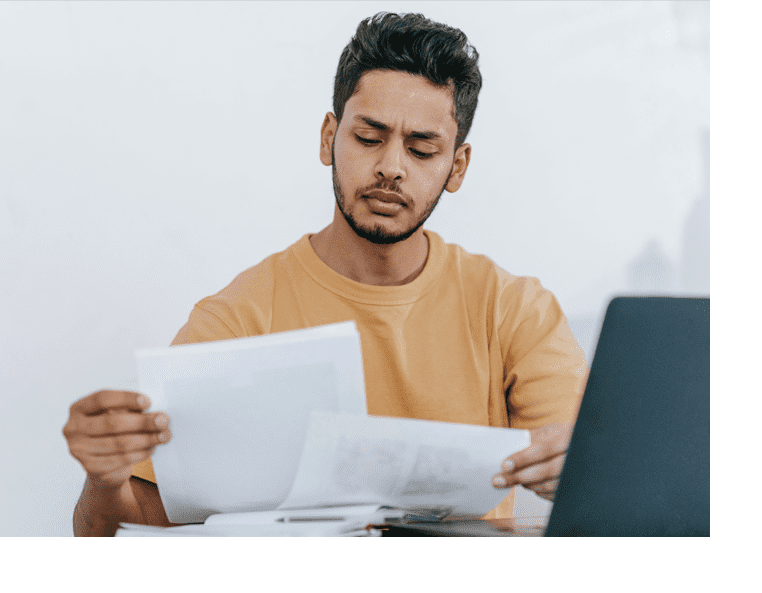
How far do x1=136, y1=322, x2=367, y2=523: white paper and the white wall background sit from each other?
72cm

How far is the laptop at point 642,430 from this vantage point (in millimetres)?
479

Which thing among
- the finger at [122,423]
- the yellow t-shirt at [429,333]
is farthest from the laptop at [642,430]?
the yellow t-shirt at [429,333]

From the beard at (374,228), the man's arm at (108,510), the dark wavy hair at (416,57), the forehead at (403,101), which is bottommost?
the man's arm at (108,510)

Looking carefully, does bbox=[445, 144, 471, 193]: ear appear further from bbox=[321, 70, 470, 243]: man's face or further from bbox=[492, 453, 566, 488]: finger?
bbox=[492, 453, 566, 488]: finger

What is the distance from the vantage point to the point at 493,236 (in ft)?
5.10

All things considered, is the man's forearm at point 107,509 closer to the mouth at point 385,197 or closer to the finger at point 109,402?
the finger at point 109,402

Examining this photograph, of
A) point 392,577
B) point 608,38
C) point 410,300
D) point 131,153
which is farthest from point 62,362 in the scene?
point 608,38

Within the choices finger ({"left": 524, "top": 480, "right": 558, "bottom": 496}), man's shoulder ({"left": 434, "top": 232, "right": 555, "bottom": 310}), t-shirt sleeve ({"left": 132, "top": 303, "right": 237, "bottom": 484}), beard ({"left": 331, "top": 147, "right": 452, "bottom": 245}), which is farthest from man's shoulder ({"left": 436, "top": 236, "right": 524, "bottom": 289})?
finger ({"left": 524, "top": 480, "right": 558, "bottom": 496})

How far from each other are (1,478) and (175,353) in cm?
90

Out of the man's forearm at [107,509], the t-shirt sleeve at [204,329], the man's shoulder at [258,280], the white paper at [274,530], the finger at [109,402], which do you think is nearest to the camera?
the white paper at [274,530]

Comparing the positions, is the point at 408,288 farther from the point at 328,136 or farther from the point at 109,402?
the point at 109,402

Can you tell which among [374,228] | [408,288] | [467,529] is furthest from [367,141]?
[467,529]

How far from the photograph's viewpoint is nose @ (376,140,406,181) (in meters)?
1.15

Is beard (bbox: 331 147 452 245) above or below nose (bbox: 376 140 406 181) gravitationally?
below
